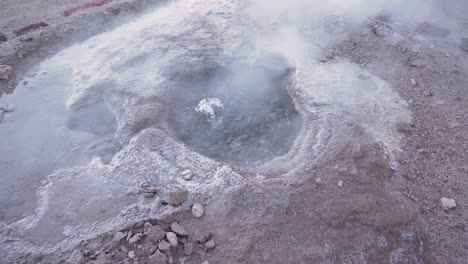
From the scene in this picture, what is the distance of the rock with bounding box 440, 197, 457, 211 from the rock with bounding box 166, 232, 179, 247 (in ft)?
9.57

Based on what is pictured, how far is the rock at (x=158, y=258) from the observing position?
348 centimetres

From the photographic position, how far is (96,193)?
4.21m

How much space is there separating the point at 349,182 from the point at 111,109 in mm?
3597

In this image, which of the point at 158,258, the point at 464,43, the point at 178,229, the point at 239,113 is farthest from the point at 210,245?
the point at 464,43

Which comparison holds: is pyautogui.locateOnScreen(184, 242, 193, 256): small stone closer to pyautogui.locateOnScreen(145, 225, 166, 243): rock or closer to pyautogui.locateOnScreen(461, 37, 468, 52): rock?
pyautogui.locateOnScreen(145, 225, 166, 243): rock

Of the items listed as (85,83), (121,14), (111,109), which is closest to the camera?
(111,109)

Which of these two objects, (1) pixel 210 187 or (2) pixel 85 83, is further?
(2) pixel 85 83

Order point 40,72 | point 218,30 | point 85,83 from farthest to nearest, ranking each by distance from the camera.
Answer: point 218,30 < point 40,72 < point 85,83

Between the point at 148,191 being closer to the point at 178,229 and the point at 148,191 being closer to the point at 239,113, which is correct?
the point at 178,229

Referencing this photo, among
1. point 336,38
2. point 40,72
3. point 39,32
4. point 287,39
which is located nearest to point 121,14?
point 39,32

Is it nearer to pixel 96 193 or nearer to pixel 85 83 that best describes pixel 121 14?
pixel 85 83

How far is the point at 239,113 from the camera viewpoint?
5445 millimetres

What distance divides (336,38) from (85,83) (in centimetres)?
444

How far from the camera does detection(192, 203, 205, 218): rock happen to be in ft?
12.6
